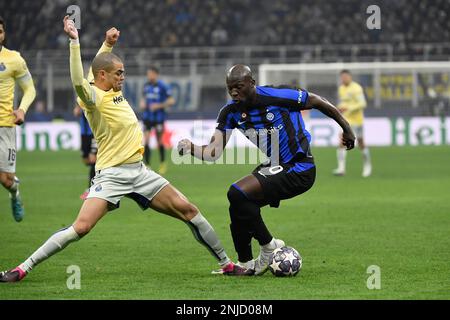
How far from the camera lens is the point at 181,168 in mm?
24781

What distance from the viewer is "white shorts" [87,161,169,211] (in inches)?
332

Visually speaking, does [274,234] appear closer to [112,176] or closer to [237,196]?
[237,196]

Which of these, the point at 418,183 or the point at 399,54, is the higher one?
the point at 399,54

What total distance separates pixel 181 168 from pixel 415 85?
11193mm

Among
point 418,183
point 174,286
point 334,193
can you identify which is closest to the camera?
point 174,286

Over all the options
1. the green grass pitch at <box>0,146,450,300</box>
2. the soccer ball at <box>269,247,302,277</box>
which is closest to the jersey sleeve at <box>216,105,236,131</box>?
the soccer ball at <box>269,247,302,277</box>

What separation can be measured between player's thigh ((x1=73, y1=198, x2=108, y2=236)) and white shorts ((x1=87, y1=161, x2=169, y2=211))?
0.06 meters

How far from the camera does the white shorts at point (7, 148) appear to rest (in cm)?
1179

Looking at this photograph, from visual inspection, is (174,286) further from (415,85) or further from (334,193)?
(415,85)

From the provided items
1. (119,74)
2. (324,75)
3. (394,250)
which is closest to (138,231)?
(394,250)

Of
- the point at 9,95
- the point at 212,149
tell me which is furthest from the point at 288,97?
the point at 9,95

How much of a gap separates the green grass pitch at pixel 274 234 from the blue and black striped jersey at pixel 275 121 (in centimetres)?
118

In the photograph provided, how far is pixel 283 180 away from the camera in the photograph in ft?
29.1

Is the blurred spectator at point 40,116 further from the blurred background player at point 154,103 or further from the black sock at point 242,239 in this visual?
the black sock at point 242,239
